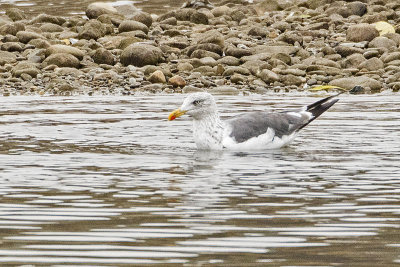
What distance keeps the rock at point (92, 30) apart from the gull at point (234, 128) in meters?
14.1

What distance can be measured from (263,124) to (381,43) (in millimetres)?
11953

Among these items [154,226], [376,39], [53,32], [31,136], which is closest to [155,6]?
[53,32]

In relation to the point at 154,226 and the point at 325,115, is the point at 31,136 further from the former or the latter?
the point at 154,226

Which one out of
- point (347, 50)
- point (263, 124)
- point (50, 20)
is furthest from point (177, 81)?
point (50, 20)

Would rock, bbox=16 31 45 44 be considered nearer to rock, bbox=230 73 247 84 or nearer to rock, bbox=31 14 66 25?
rock, bbox=31 14 66 25

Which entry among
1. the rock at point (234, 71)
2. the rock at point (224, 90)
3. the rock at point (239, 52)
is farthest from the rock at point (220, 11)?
the rock at point (224, 90)

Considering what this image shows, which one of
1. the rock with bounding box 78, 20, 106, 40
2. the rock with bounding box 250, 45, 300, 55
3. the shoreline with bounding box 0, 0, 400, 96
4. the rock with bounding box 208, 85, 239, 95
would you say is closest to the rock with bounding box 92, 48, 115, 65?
the shoreline with bounding box 0, 0, 400, 96

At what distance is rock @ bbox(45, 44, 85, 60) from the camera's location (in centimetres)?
2314

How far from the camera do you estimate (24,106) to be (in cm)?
1758

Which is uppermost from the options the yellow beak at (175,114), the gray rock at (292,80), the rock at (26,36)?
the yellow beak at (175,114)

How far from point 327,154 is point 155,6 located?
25729 mm

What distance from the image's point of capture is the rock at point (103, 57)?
75.6 feet

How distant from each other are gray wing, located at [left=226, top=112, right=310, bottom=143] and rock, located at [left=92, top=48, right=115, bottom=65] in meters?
10.5

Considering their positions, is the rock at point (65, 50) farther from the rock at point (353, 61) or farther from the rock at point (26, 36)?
the rock at point (353, 61)
